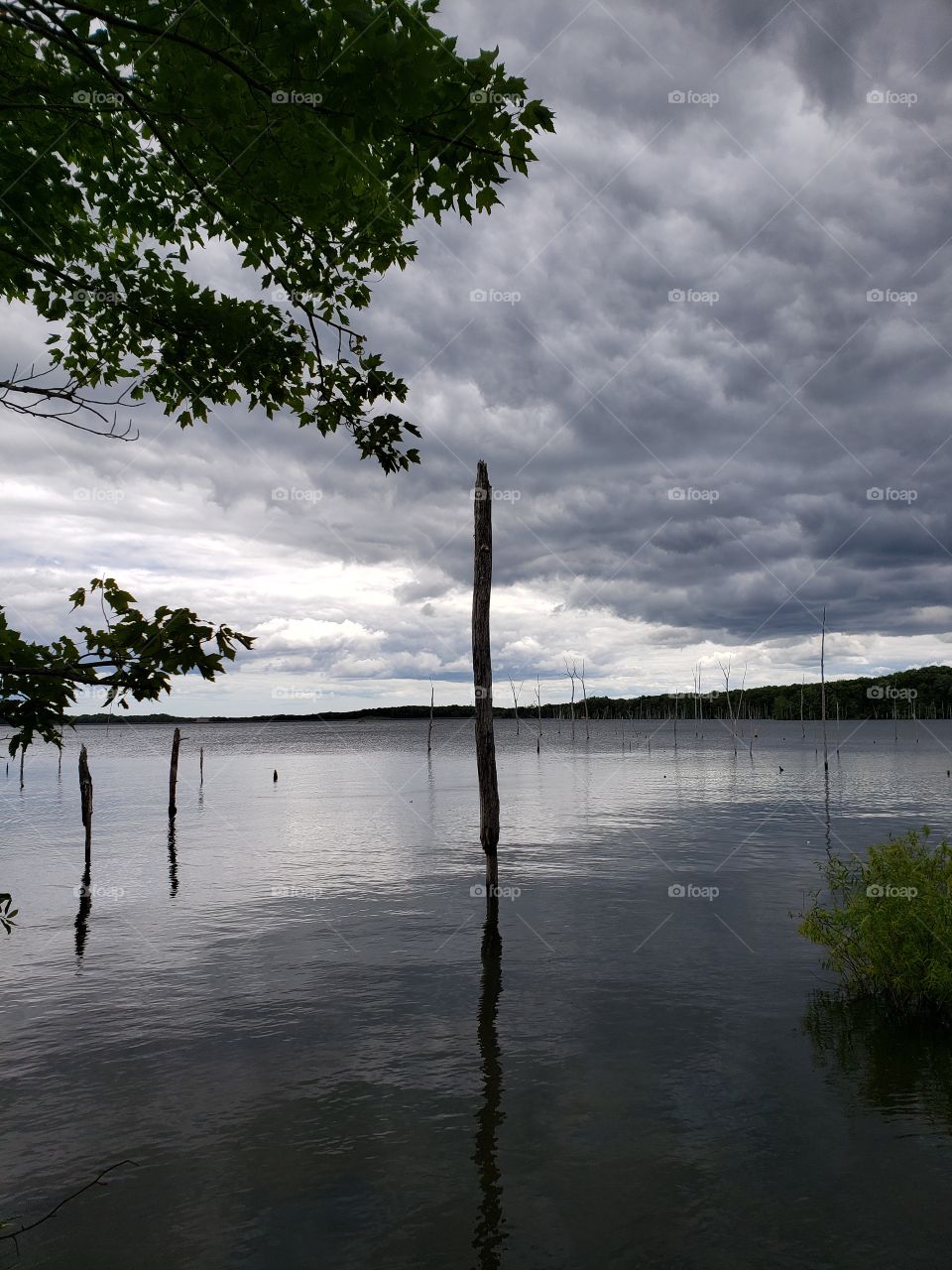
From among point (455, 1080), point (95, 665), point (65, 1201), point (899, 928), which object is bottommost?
point (455, 1080)

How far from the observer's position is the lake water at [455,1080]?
27.0 feet

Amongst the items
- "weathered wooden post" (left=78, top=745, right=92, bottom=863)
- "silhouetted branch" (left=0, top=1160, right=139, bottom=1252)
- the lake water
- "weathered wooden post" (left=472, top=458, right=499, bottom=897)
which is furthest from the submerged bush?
"weathered wooden post" (left=78, top=745, right=92, bottom=863)

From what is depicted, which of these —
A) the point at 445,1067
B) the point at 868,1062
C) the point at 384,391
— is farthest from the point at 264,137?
the point at 868,1062

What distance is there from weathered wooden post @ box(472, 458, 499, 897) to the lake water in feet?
9.23

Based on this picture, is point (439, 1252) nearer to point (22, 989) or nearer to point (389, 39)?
point (389, 39)

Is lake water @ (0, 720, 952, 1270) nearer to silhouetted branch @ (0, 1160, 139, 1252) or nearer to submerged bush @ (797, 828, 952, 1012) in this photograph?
silhouetted branch @ (0, 1160, 139, 1252)

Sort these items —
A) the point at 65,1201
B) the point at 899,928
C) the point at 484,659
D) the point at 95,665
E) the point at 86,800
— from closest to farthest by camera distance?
1. the point at 95,665
2. the point at 65,1201
3. the point at 899,928
4. the point at 484,659
5. the point at 86,800

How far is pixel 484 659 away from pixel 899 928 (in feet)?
36.7

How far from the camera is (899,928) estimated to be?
13219 mm

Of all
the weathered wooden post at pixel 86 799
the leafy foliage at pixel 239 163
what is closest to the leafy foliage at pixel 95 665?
the leafy foliage at pixel 239 163

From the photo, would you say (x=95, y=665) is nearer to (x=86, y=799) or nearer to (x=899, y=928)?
(x=899, y=928)

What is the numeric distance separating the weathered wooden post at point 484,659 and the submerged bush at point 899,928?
27.5 ft

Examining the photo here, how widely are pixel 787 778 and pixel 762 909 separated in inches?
1957

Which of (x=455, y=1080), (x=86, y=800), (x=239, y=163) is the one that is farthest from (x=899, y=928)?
(x=86, y=800)
